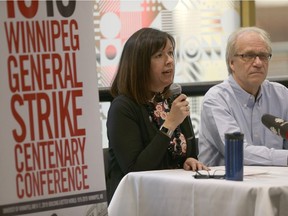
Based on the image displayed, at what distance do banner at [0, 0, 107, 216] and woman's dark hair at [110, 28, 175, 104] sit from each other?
137cm

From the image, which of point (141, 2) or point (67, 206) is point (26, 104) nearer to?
point (67, 206)

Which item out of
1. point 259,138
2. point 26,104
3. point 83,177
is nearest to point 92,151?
point 83,177

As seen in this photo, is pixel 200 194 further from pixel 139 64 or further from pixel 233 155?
pixel 139 64

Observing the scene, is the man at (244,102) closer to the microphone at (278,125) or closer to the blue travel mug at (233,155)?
the microphone at (278,125)

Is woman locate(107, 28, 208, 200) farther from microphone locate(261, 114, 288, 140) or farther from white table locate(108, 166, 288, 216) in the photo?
microphone locate(261, 114, 288, 140)

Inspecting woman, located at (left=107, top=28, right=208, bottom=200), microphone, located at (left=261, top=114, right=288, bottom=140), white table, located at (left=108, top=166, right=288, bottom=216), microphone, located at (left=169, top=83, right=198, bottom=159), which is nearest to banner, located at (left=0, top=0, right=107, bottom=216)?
white table, located at (left=108, top=166, right=288, bottom=216)

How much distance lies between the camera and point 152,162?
3.84 m

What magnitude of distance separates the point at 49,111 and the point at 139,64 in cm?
156

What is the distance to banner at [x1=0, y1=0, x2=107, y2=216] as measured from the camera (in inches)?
101

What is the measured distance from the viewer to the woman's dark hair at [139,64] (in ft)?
13.5

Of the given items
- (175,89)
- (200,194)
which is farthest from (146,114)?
(200,194)

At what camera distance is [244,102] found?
436 cm

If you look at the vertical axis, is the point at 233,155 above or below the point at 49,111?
below

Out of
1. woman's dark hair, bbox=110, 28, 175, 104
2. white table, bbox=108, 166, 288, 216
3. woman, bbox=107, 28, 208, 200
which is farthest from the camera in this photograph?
woman's dark hair, bbox=110, 28, 175, 104
